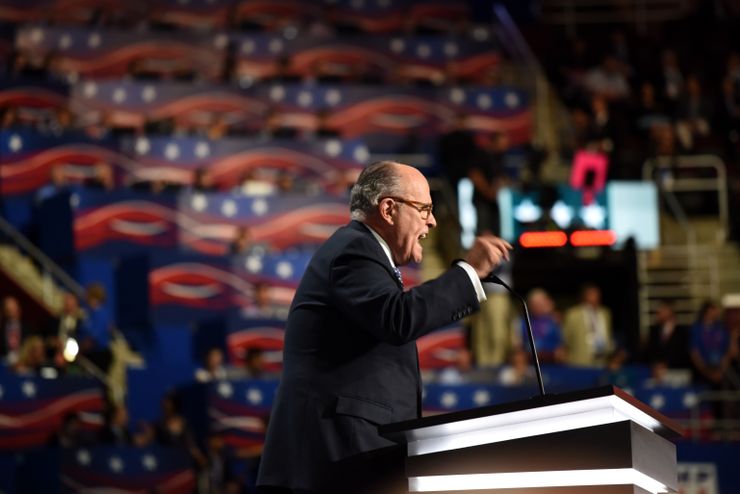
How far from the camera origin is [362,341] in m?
3.44

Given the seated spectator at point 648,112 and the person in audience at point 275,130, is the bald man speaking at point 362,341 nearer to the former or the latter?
the person in audience at point 275,130

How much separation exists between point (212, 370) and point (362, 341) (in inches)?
310

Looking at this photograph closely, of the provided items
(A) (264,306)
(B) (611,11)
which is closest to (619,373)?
(A) (264,306)

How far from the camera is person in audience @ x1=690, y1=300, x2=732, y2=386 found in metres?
12.0

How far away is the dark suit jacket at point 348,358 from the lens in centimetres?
333

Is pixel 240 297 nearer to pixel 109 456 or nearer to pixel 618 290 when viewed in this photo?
pixel 109 456

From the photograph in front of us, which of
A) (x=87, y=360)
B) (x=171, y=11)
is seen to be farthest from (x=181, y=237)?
(x=171, y=11)

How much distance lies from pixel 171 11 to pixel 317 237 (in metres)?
5.56

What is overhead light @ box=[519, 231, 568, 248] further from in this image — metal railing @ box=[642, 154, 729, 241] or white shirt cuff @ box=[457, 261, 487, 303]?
metal railing @ box=[642, 154, 729, 241]

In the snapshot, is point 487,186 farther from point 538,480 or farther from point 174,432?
point 538,480

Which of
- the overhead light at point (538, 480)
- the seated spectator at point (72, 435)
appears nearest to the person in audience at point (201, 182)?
the seated spectator at point (72, 435)

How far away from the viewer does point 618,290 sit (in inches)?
559

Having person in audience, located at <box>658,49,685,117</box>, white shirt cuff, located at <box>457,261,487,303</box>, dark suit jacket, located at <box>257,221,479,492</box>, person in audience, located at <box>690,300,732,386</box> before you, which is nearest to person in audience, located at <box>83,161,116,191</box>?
person in audience, located at <box>690,300,732,386</box>

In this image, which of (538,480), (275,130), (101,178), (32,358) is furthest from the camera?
(275,130)
